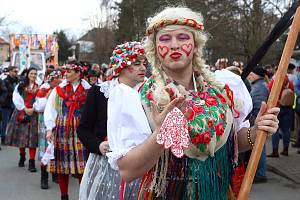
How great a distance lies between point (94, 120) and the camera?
389 cm

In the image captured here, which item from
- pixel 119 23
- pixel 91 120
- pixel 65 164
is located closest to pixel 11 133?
pixel 65 164

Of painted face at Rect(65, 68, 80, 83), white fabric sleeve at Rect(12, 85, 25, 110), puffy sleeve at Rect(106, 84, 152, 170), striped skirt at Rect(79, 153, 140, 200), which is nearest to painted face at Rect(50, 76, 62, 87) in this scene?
white fabric sleeve at Rect(12, 85, 25, 110)

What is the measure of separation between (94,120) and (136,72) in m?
0.62

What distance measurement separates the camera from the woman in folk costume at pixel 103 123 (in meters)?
3.56

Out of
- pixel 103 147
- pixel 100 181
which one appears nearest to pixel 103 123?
pixel 103 147

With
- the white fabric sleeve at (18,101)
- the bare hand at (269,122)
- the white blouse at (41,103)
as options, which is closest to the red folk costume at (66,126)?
the white blouse at (41,103)

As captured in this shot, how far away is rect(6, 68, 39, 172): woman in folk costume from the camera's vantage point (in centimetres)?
815

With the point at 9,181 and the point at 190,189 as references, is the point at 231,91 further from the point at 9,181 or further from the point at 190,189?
the point at 9,181

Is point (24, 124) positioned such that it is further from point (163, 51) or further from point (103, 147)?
point (163, 51)

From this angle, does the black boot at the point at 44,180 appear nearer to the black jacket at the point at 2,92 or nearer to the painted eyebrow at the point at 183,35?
the black jacket at the point at 2,92

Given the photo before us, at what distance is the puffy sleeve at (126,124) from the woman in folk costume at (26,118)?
243 inches

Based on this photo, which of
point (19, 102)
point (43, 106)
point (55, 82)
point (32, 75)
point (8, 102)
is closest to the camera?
point (43, 106)

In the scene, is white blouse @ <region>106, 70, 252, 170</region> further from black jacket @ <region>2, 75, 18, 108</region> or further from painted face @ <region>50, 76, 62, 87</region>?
black jacket @ <region>2, 75, 18, 108</region>

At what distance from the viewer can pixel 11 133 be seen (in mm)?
8445
